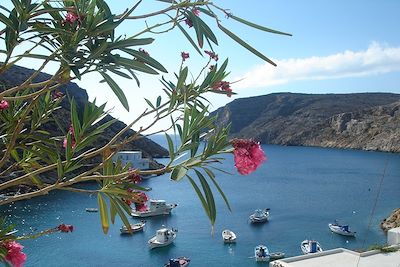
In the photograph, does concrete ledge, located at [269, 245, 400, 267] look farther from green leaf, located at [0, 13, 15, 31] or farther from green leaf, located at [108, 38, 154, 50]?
green leaf, located at [0, 13, 15, 31]

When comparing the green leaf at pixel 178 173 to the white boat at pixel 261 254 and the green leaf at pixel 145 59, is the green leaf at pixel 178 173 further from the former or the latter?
the white boat at pixel 261 254

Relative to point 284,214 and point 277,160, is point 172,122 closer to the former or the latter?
point 284,214

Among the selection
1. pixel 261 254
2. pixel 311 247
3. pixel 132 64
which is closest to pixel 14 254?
pixel 132 64

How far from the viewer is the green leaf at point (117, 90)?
1560 millimetres

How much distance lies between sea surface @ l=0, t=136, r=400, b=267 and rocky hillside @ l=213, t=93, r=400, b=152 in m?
38.8

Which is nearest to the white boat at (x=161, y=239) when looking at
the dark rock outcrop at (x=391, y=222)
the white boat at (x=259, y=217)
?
the white boat at (x=259, y=217)

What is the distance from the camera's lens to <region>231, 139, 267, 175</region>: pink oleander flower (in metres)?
1.46

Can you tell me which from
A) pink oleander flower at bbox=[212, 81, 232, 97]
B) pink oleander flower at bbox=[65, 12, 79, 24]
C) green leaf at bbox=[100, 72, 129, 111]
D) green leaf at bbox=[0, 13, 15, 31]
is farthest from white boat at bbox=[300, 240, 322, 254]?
green leaf at bbox=[0, 13, 15, 31]

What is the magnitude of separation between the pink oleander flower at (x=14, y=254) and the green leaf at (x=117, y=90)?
2.05 ft

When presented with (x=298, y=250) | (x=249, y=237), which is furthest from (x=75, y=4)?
(x=249, y=237)

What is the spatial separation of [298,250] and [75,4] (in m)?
22.0

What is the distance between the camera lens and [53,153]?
72.9 inches

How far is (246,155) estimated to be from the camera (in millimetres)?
1476

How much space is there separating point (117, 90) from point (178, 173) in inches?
17.2
